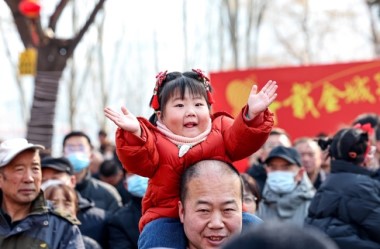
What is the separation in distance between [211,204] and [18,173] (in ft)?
6.48

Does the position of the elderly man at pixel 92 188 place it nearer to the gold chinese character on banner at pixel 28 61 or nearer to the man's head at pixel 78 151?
the man's head at pixel 78 151

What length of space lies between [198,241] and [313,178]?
16.3ft

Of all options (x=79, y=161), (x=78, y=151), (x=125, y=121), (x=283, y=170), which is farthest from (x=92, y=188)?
(x=125, y=121)

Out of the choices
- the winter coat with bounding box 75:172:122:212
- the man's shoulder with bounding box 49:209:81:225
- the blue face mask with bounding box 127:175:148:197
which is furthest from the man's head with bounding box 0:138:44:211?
the winter coat with bounding box 75:172:122:212

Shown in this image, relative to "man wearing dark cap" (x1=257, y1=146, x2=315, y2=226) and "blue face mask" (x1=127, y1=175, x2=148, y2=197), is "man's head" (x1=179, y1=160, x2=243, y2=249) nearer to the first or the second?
"blue face mask" (x1=127, y1=175, x2=148, y2=197)

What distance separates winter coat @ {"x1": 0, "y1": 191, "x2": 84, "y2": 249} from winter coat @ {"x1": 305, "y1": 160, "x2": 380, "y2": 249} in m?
1.84

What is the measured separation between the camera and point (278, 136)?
7785 millimetres

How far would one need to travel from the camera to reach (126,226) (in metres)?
6.39

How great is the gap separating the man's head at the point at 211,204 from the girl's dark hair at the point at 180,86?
0.47 meters

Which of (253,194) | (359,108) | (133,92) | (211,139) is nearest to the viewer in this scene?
(211,139)

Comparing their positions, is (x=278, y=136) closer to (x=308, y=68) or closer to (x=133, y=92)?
(x=308, y=68)

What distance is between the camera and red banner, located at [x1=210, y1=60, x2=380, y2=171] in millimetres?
11016

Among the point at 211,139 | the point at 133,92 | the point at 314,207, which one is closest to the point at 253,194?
the point at 314,207

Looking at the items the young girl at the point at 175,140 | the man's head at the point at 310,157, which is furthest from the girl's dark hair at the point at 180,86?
the man's head at the point at 310,157
